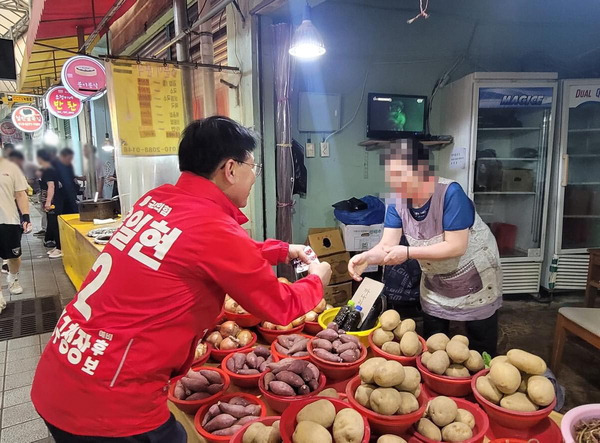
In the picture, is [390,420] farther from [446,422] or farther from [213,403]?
[213,403]

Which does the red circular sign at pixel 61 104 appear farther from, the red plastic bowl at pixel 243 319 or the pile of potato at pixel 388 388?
the pile of potato at pixel 388 388

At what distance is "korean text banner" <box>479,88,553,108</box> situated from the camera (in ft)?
15.6

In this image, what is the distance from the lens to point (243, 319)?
210cm

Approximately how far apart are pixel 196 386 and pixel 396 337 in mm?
799

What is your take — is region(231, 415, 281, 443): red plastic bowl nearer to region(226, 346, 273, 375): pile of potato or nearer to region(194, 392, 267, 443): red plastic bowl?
region(194, 392, 267, 443): red plastic bowl

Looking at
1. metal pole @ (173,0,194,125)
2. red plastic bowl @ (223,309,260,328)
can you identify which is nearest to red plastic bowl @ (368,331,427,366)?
red plastic bowl @ (223,309,260,328)

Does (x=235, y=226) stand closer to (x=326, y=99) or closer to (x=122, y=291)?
(x=122, y=291)

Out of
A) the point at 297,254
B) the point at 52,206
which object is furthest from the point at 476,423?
→ the point at 52,206

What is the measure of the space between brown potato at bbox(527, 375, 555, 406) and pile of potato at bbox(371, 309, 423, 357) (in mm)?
400

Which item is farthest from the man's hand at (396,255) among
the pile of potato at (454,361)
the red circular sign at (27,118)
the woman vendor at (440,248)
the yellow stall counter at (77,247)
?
the red circular sign at (27,118)

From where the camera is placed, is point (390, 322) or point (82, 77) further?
point (82, 77)

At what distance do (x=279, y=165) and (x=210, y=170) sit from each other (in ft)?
9.03

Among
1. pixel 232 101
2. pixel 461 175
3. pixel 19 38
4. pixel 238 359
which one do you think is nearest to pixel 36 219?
pixel 19 38

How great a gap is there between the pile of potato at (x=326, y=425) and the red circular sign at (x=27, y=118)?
38.2 feet
